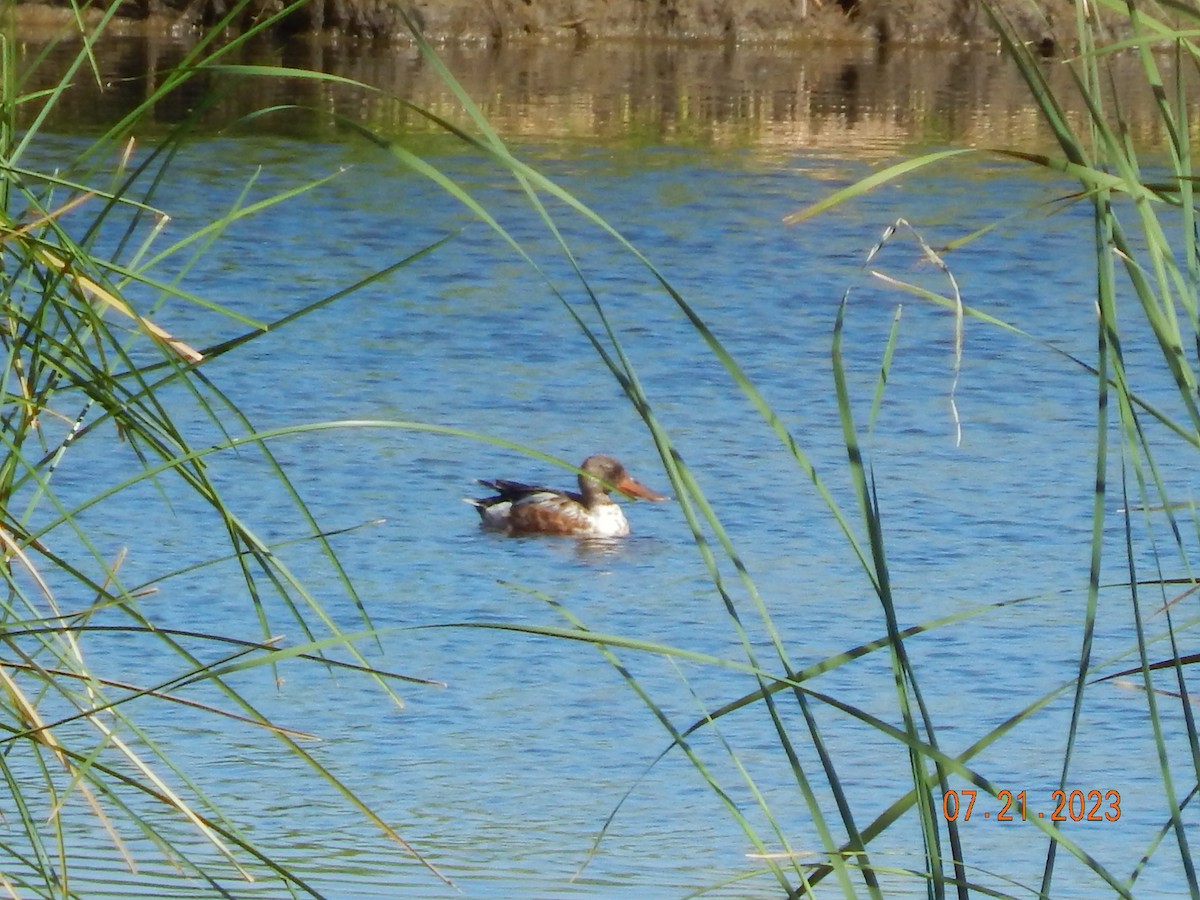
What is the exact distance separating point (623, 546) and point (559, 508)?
1.09 feet

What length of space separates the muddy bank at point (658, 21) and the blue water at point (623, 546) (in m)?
10.3

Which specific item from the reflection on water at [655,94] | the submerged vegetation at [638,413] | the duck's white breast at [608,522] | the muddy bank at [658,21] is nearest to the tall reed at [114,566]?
the submerged vegetation at [638,413]

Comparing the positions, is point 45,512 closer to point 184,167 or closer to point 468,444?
point 468,444

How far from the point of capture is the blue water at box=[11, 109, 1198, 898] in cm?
395

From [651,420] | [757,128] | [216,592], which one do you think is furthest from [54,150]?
[651,420]

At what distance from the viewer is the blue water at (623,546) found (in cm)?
395

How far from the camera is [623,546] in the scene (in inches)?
249

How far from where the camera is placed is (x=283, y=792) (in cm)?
400

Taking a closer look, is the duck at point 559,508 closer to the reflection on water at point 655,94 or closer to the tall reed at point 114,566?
the tall reed at point 114,566

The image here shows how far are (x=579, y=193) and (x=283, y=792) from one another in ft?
28.4

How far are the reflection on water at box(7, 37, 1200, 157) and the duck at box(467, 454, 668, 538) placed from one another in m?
7.75

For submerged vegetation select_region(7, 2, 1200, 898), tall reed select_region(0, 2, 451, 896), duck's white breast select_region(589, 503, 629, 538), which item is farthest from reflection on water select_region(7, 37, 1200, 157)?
submerged vegetation select_region(7, 2, 1200, 898)

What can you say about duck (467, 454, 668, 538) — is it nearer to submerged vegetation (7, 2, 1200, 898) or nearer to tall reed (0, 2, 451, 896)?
tall reed (0, 2, 451, 896)

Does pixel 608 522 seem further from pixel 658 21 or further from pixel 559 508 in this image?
pixel 658 21
